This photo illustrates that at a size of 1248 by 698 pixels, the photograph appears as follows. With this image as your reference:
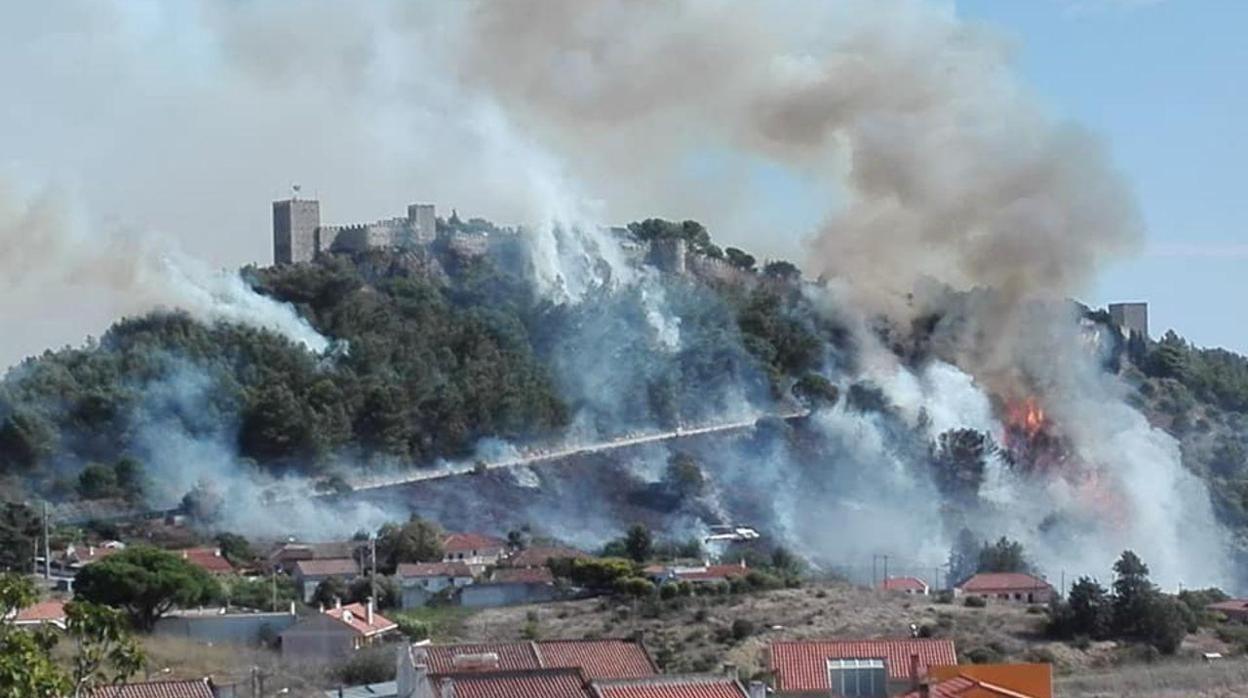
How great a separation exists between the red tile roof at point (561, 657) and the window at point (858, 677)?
9.03 ft

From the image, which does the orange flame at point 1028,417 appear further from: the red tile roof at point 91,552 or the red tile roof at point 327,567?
the red tile roof at point 91,552

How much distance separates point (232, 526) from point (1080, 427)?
34145 millimetres

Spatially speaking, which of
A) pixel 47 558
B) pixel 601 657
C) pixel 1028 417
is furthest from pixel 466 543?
pixel 601 657

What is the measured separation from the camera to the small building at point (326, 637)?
5622 centimetres

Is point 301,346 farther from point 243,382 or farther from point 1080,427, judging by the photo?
point 1080,427

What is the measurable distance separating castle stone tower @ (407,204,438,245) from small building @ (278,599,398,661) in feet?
225

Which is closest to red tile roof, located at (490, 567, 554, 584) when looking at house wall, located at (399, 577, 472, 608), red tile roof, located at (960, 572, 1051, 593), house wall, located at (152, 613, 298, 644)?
house wall, located at (399, 577, 472, 608)

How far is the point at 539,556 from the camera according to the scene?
79.6m

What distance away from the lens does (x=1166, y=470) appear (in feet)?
327

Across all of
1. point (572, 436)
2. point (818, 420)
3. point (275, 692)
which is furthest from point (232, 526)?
point (275, 692)

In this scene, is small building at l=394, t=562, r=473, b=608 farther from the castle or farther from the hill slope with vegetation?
the castle

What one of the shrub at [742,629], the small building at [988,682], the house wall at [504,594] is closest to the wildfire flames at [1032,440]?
the house wall at [504,594]

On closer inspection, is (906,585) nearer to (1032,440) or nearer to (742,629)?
(742,629)

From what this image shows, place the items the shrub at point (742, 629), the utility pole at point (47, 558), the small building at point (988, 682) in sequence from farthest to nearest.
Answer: the utility pole at point (47, 558) < the shrub at point (742, 629) < the small building at point (988, 682)
